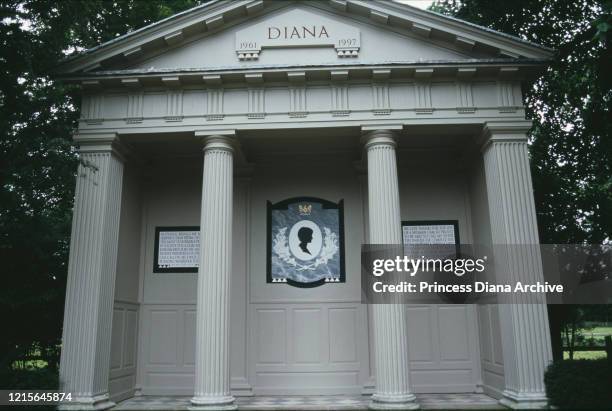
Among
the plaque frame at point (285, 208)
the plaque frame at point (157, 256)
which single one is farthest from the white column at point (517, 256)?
the plaque frame at point (157, 256)

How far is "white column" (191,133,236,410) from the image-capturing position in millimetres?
9578

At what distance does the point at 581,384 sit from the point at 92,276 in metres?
9.94

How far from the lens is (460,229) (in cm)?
1273

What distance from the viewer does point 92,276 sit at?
10242mm

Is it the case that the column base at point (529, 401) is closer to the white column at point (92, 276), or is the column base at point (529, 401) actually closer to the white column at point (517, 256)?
the white column at point (517, 256)

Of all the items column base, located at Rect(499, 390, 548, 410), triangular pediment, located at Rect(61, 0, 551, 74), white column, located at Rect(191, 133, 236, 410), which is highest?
triangular pediment, located at Rect(61, 0, 551, 74)

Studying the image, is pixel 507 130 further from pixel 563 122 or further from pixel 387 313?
pixel 563 122

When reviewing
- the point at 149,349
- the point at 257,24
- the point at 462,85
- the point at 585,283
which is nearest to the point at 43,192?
the point at 149,349

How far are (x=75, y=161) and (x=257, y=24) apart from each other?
5.40 metres

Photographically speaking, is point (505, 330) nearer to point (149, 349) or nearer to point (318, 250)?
point (318, 250)

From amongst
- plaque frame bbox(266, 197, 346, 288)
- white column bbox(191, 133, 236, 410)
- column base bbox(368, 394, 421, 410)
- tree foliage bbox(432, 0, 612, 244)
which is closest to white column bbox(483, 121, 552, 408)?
column base bbox(368, 394, 421, 410)

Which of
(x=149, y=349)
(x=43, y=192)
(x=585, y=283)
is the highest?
(x=43, y=192)

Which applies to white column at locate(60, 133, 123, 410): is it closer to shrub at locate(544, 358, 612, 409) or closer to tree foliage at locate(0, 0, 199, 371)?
tree foliage at locate(0, 0, 199, 371)

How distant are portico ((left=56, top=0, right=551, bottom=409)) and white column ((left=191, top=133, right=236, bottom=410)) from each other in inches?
1.2
